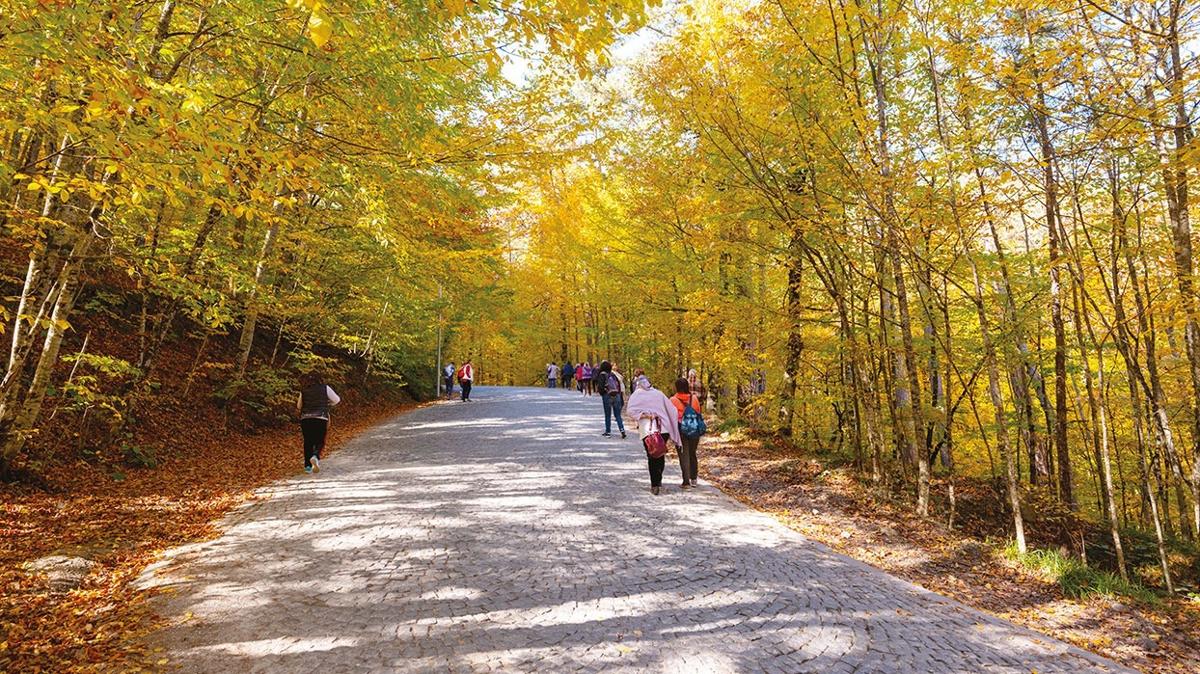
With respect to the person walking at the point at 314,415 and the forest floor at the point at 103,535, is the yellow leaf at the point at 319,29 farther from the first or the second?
the person walking at the point at 314,415

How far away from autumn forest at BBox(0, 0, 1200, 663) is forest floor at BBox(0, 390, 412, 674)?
0.25m

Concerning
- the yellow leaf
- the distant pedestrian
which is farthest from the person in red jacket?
the distant pedestrian

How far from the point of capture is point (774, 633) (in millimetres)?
3873

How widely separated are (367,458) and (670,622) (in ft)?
24.4

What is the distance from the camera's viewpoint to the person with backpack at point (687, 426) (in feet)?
27.3

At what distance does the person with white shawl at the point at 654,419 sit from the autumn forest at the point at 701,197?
8.80 feet

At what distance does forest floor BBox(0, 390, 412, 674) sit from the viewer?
340 centimetres

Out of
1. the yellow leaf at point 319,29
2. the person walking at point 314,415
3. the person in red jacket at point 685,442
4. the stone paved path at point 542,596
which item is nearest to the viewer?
the yellow leaf at point 319,29

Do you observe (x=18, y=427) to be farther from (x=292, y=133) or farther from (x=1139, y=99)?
(x=1139, y=99)

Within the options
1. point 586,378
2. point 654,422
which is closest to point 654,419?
point 654,422

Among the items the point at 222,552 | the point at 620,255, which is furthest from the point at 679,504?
the point at 620,255

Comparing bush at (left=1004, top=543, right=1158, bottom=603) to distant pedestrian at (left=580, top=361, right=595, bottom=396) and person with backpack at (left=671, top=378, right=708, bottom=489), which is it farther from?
distant pedestrian at (left=580, top=361, right=595, bottom=396)

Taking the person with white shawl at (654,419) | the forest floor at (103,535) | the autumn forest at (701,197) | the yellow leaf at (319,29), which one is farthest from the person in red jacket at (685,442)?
the yellow leaf at (319,29)

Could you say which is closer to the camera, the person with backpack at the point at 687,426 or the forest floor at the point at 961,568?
the forest floor at the point at 961,568
